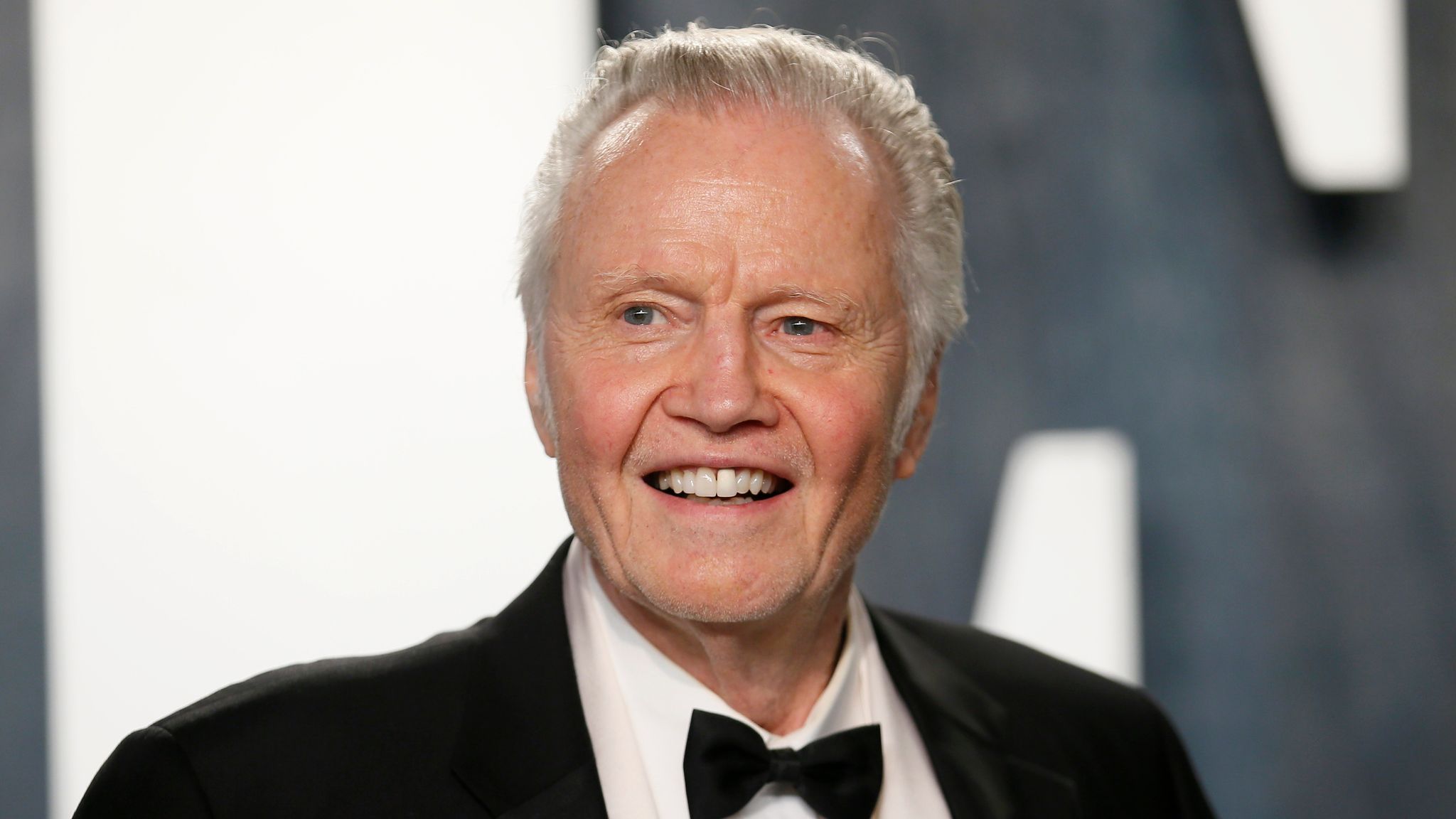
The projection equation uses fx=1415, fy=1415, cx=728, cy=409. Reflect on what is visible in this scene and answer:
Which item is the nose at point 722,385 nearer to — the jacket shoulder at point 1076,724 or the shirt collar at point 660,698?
the shirt collar at point 660,698

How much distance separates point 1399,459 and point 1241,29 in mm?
1051

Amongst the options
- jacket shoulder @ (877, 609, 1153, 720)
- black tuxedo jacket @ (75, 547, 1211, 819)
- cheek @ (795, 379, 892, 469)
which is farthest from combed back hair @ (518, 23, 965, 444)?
jacket shoulder @ (877, 609, 1153, 720)

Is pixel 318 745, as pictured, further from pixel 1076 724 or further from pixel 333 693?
pixel 1076 724

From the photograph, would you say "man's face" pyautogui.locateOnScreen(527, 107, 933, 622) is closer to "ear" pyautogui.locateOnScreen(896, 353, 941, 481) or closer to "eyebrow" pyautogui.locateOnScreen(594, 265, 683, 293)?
"eyebrow" pyautogui.locateOnScreen(594, 265, 683, 293)

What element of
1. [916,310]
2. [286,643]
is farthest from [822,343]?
[286,643]

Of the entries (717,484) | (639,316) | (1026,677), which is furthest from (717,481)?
(1026,677)

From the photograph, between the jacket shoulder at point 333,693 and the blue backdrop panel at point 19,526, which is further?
the blue backdrop panel at point 19,526

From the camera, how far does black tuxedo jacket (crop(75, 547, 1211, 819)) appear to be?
1.59m

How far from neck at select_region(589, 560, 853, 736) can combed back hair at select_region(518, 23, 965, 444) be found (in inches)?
10.5

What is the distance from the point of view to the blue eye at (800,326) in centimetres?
172

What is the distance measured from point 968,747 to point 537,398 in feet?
2.50

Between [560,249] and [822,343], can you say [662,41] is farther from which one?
[822,343]

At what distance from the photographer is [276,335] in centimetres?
299

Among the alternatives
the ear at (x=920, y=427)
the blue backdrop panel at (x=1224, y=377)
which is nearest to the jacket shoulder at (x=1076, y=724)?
the ear at (x=920, y=427)
